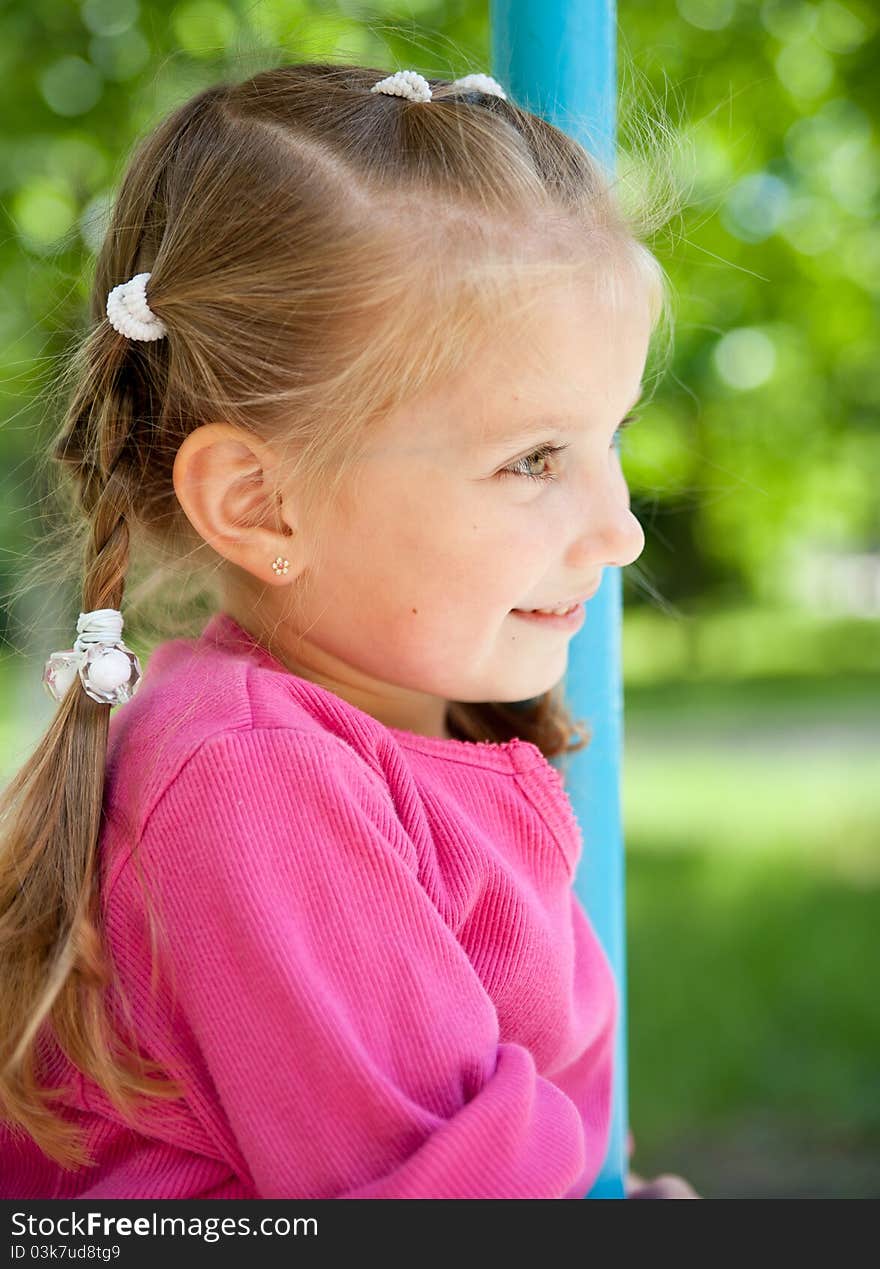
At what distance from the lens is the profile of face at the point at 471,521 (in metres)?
1.22

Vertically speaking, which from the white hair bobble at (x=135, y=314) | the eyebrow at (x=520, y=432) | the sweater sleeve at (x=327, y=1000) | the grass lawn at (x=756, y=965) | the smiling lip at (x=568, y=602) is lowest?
the grass lawn at (x=756, y=965)

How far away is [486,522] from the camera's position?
4.06 ft

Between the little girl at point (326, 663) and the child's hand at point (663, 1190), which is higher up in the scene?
the little girl at point (326, 663)

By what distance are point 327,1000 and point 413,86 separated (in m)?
0.85

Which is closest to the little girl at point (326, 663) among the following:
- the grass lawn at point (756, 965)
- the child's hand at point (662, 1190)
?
the child's hand at point (662, 1190)

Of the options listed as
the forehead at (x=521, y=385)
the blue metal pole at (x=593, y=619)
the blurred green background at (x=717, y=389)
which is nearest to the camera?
the forehead at (x=521, y=385)

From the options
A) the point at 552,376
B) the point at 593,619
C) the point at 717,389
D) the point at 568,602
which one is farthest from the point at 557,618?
the point at 717,389

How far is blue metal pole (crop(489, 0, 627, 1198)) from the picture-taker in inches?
56.0

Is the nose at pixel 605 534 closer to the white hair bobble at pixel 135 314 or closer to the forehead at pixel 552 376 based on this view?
the forehead at pixel 552 376

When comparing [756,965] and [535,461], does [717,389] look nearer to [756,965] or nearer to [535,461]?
[756,965]

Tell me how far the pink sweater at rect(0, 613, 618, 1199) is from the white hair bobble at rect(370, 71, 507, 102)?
22.0 inches

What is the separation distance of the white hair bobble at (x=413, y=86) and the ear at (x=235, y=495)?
1.18ft

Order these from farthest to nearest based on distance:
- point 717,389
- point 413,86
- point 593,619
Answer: point 717,389
point 593,619
point 413,86

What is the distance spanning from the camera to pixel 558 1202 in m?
1.05
